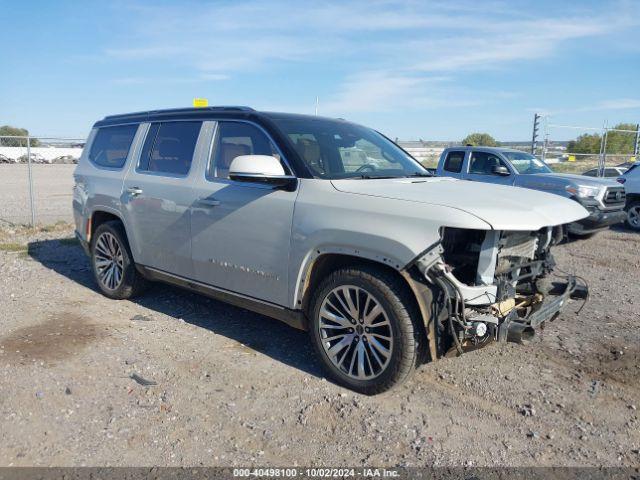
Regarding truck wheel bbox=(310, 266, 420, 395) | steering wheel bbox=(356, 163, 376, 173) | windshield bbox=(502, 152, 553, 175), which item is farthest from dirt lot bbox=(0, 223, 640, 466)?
windshield bbox=(502, 152, 553, 175)

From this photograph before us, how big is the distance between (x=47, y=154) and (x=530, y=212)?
179ft

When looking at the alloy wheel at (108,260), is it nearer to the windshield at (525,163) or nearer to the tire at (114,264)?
the tire at (114,264)

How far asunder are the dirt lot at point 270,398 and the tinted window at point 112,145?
5.23ft

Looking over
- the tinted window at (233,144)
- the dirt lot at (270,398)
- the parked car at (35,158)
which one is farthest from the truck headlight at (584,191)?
the parked car at (35,158)

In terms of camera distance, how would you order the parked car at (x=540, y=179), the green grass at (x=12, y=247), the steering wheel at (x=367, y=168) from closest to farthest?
the steering wheel at (x=367, y=168), the green grass at (x=12, y=247), the parked car at (x=540, y=179)

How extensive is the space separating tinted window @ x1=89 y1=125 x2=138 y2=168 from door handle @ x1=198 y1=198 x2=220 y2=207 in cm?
158

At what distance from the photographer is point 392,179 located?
4367 mm

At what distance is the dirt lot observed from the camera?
321cm

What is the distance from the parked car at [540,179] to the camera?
9.95m

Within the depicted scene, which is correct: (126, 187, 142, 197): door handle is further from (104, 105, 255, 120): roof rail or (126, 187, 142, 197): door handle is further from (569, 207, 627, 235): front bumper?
(569, 207, 627, 235): front bumper

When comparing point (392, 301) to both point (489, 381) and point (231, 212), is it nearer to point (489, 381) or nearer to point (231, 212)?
point (489, 381)

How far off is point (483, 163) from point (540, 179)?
1.31 meters

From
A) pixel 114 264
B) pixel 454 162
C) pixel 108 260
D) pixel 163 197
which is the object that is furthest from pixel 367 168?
pixel 454 162

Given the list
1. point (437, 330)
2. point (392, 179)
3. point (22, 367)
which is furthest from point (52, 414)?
point (392, 179)
